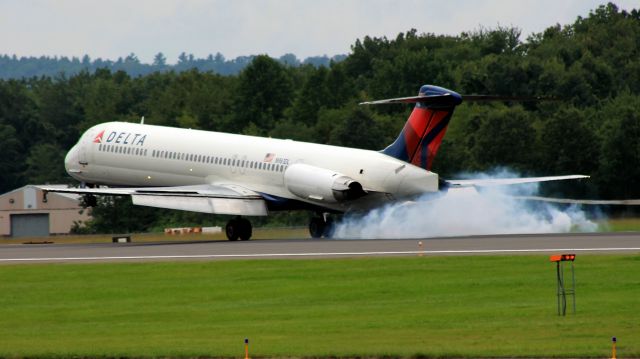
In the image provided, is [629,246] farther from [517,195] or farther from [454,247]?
[517,195]

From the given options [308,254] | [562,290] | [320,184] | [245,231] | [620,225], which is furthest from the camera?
[620,225]

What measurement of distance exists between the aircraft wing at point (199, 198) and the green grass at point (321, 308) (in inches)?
487

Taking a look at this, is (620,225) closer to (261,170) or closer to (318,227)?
(318,227)

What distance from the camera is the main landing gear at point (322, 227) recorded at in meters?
59.6

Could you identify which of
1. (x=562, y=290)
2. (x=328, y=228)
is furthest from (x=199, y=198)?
(x=562, y=290)

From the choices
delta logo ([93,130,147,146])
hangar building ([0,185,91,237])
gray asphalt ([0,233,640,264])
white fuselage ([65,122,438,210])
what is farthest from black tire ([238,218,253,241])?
hangar building ([0,185,91,237])

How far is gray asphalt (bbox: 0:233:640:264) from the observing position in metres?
44.7

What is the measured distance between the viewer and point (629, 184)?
80250 mm

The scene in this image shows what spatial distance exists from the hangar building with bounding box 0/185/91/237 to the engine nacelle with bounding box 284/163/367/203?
219 ft

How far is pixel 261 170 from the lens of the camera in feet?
196

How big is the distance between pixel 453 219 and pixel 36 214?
73.4 meters

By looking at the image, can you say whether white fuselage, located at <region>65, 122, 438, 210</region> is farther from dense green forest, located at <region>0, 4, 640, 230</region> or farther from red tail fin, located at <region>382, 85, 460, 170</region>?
dense green forest, located at <region>0, 4, 640, 230</region>

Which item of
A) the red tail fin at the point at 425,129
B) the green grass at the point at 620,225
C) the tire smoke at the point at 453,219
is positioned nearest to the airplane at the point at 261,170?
the red tail fin at the point at 425,129

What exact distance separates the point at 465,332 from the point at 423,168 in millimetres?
27594
